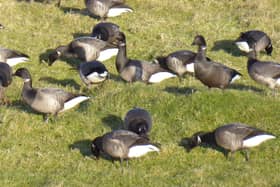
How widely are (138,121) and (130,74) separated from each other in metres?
5.25

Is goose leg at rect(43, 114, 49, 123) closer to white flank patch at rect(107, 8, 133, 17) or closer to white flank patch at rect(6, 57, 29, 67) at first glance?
white flank patch at rect(6, 57, 29, 67)

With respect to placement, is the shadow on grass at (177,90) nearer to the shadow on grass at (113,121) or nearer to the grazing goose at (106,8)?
the shadow on grass at (113,121)

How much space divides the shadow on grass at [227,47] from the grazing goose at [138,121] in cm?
961

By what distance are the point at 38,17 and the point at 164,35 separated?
5.33 m

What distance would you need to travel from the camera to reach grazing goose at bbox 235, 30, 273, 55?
24.1 m

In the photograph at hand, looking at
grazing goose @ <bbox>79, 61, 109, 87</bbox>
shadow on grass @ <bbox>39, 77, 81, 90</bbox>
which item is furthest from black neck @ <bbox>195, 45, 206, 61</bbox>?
shadow on grass @ <bbox>39, 77, 81, 90</bbox>

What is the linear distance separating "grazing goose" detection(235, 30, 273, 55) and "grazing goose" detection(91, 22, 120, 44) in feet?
15.4

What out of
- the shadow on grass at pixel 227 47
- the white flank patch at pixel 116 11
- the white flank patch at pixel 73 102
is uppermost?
the white flank patch at pixel 73 102

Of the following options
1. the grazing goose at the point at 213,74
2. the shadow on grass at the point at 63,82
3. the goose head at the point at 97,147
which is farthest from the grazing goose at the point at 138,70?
the goose head at the point at 97,147

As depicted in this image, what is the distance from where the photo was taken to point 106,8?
26.7 meters

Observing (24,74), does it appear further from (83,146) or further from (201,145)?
(201,145)

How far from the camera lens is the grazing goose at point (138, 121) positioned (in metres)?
15.6

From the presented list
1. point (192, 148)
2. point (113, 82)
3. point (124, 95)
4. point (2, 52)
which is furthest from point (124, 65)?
point (192, 148)

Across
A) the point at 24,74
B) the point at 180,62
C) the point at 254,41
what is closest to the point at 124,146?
the point at 24,74
